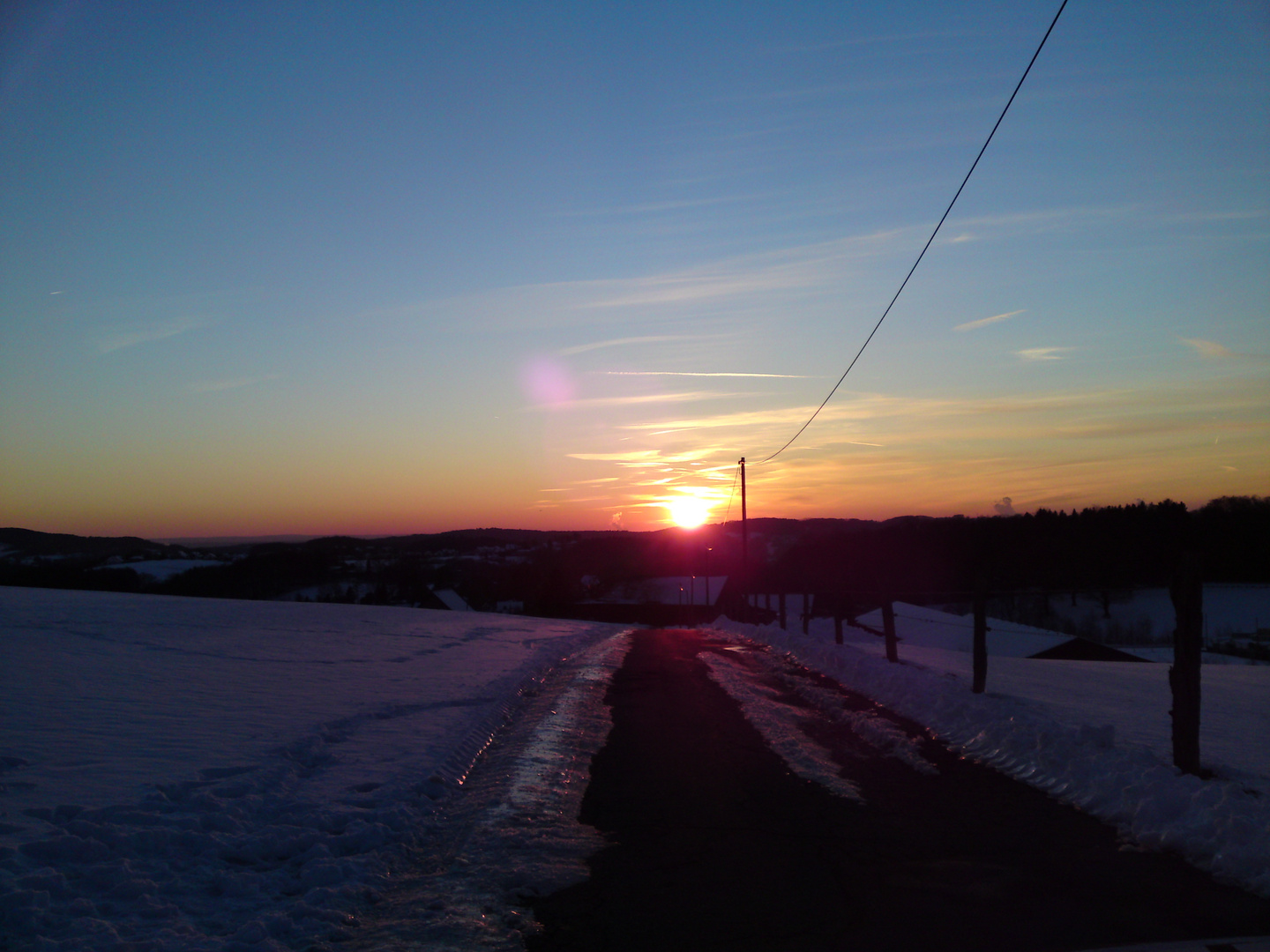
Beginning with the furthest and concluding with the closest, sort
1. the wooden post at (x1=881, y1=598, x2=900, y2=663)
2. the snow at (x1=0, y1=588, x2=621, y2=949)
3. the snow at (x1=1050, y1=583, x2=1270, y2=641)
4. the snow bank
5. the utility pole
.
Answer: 1. the snow at (x1=1050, y1=583, x2=1270, y2=641)
2. the utility pole
3. the wooden post at (x1=881, y1=598, x2=900, y2=663)
4. the snow bank
5. the snow at (x1=0, y1=588, x2=621, y2=949)

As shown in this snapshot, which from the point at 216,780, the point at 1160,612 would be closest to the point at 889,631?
the point at 216,780

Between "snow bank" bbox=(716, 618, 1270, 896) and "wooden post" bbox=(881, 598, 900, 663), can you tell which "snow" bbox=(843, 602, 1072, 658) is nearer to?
"wooden post" bbox=(881, 598, 900, 663)

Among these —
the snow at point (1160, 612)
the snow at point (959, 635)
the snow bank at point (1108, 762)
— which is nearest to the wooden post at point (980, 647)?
the snow bank at point (1108, 762)

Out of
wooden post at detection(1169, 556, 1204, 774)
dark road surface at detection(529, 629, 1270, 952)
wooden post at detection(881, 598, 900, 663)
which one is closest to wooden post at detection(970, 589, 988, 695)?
wooden post at detection(881, 598, 900, 663)

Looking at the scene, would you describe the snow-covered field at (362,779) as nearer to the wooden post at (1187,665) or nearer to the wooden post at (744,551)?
the wooden post at (1187,665)

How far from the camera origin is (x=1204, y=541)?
1687 inches

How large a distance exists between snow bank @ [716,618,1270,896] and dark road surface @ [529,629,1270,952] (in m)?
0.32

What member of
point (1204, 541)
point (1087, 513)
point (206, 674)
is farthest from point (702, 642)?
point (1087, 513)

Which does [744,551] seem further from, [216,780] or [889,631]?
[216,780]

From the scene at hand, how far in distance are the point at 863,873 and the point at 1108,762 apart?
12.6ft

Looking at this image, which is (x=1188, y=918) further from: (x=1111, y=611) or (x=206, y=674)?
(x=1111, y=611)

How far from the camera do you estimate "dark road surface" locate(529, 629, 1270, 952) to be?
4590 mm

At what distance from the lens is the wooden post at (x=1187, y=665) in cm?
782

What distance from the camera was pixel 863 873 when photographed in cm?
552
